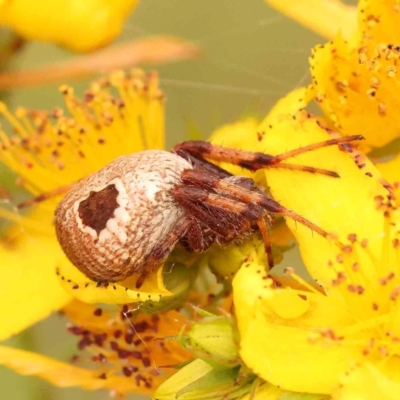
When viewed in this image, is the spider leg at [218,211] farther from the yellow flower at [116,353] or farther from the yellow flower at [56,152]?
the yellow flower at [56,152]

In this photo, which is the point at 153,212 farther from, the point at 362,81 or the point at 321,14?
the point at 321,14

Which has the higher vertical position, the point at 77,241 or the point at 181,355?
the point at 77,241

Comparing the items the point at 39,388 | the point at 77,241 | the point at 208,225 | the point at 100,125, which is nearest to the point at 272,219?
the point at 208,225

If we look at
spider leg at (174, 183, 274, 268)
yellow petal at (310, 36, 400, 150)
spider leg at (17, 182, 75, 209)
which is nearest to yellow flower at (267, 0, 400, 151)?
yellow petal at (310, 36, 400, 150)

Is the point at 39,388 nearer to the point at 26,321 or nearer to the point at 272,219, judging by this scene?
the point at 26,321

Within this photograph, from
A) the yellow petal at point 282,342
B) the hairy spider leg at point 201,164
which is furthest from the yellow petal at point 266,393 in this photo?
the hairy spider leg at point 201,164

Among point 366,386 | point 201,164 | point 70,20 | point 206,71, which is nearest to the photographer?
point 366,386

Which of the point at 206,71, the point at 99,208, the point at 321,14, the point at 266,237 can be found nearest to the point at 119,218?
the point at 99,208
